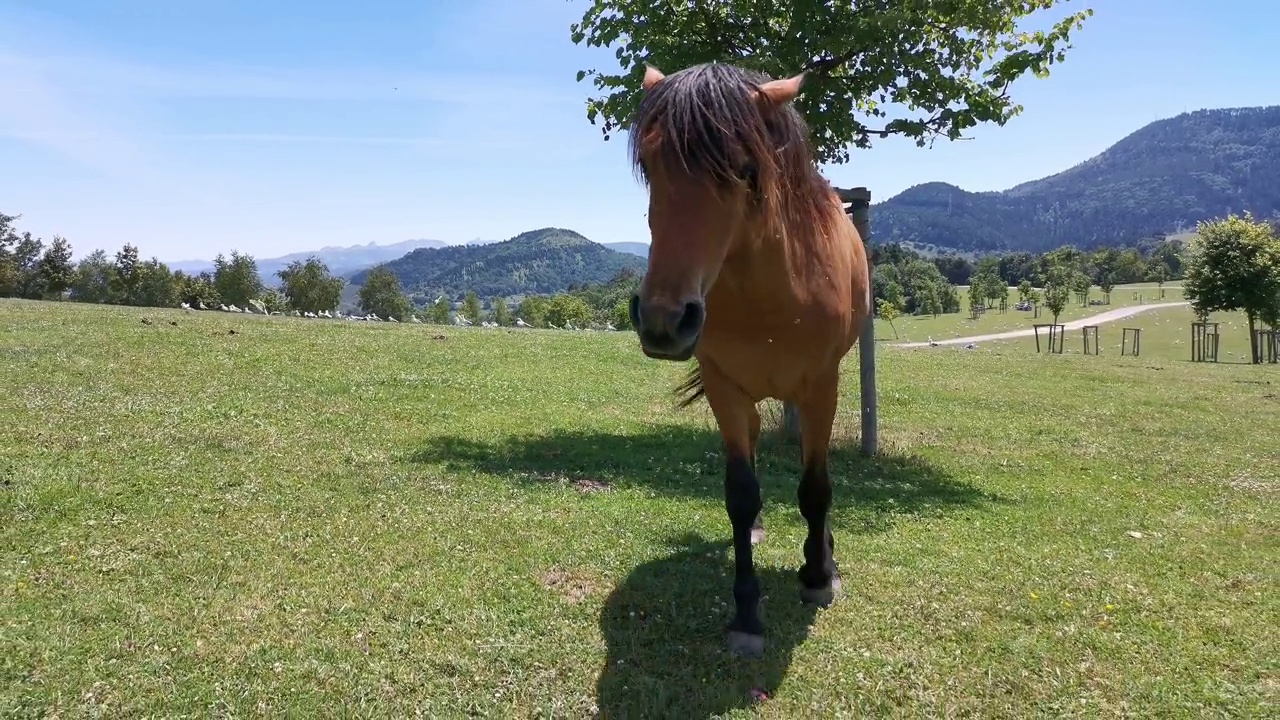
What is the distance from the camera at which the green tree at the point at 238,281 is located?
217 feet

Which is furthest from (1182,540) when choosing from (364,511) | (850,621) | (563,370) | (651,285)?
(563,370)

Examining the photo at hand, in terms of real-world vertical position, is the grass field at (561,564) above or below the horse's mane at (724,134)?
below

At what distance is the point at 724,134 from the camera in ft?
10.3

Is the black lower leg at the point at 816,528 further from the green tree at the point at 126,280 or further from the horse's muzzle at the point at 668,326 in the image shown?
the green tree at the point at 126,280

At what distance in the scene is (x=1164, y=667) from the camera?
4.07 m

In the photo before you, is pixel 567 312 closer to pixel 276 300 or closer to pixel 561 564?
pixel 276 300

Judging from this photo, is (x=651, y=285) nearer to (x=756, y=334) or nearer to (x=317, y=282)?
(x=756, y=334)

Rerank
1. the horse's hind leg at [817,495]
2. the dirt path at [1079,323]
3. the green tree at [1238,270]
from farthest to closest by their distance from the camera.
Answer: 1. the dirt path at [1079,323]
2. the green tree at [1238,270]
3. the horse's hind leg at [817,495]

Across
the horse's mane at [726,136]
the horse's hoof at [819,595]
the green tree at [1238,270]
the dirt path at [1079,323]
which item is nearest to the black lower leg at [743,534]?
the horse's hoof at [819,595]

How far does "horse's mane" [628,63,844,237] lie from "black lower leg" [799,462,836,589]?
6.15 feet

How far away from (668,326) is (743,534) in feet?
6.97

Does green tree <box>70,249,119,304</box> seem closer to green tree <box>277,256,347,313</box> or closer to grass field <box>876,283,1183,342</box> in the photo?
green tree <box>277,256,347,313</box>

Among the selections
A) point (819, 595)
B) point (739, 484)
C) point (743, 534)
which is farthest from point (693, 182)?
point (819, 595)

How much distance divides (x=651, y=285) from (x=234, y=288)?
2896 inches
